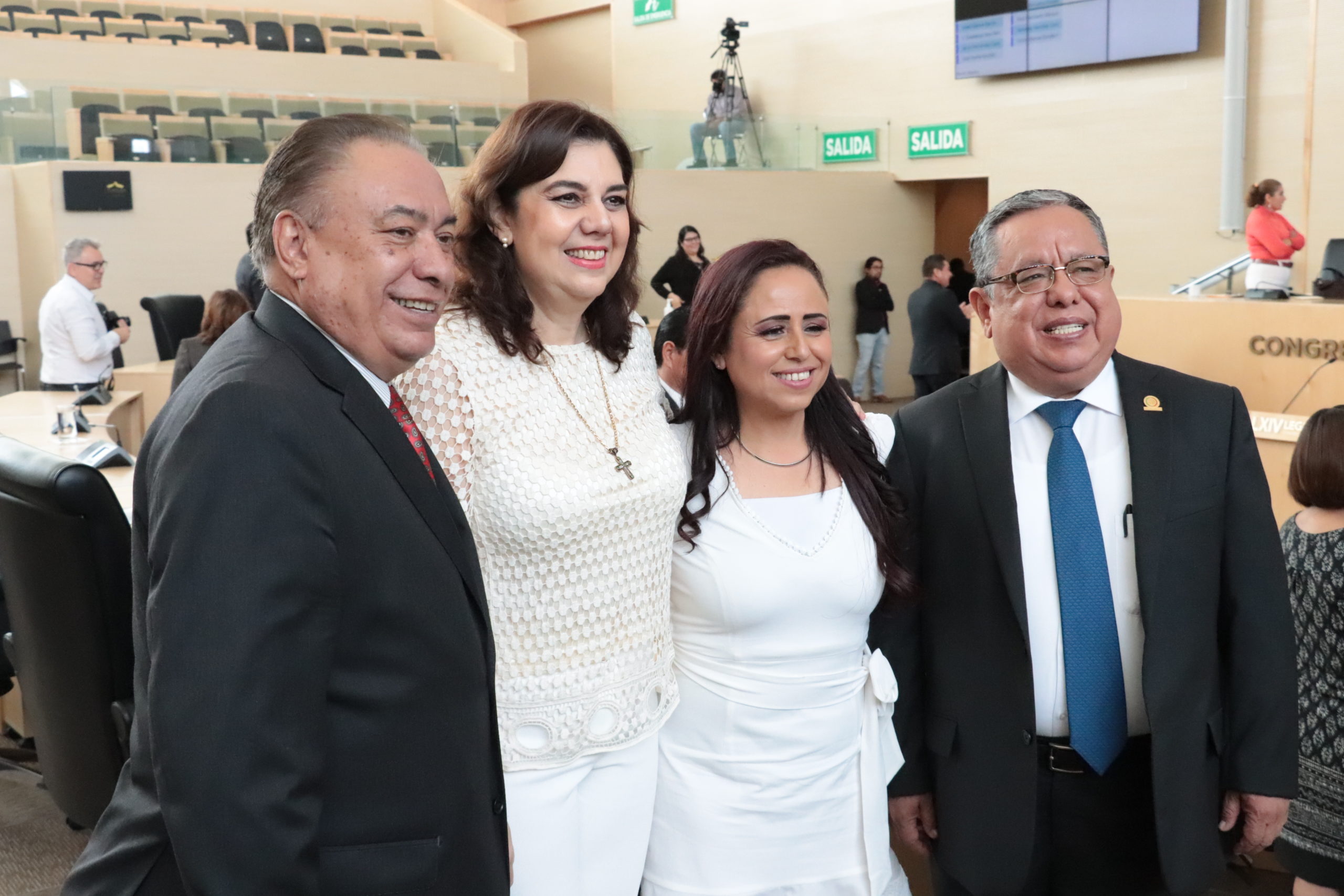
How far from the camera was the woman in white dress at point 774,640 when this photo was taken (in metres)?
1.83

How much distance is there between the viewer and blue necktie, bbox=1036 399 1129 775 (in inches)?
72.4

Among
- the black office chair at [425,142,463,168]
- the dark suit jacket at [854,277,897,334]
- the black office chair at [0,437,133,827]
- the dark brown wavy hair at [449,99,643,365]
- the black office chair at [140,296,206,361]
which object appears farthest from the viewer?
the dark suit jacket at [854,277,897,334]

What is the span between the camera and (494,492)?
1662 millimetres

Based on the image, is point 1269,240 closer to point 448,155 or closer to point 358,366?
point 448,155

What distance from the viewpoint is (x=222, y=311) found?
5574mm

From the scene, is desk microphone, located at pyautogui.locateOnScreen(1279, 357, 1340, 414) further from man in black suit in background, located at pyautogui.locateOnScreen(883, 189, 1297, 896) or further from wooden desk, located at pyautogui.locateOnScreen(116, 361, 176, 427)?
wooden desk, located at pyautogui.locateOnScreen(116, 361, 176, 427)

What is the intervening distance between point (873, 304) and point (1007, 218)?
39.1 feet

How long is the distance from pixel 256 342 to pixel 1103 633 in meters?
1.31

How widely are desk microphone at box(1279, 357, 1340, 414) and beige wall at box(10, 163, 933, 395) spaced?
4.02m

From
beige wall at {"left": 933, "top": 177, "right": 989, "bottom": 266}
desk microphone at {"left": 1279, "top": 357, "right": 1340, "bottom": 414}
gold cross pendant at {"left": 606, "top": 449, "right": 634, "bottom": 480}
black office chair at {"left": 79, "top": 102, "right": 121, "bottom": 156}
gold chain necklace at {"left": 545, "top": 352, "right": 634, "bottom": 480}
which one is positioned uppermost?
black office chair at {"left": 79, "top": 102, "right": 121, "bottom": 156}

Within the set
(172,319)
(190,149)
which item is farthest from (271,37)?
(172,319)

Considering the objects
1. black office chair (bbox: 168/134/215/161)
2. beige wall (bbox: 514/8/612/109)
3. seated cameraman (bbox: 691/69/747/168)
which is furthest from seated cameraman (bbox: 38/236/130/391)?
beige wall (bbox: 514/8/612/109)

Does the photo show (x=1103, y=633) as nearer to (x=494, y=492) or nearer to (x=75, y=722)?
(x=494, y=492)

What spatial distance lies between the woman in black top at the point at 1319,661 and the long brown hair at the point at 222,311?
14.7ft
